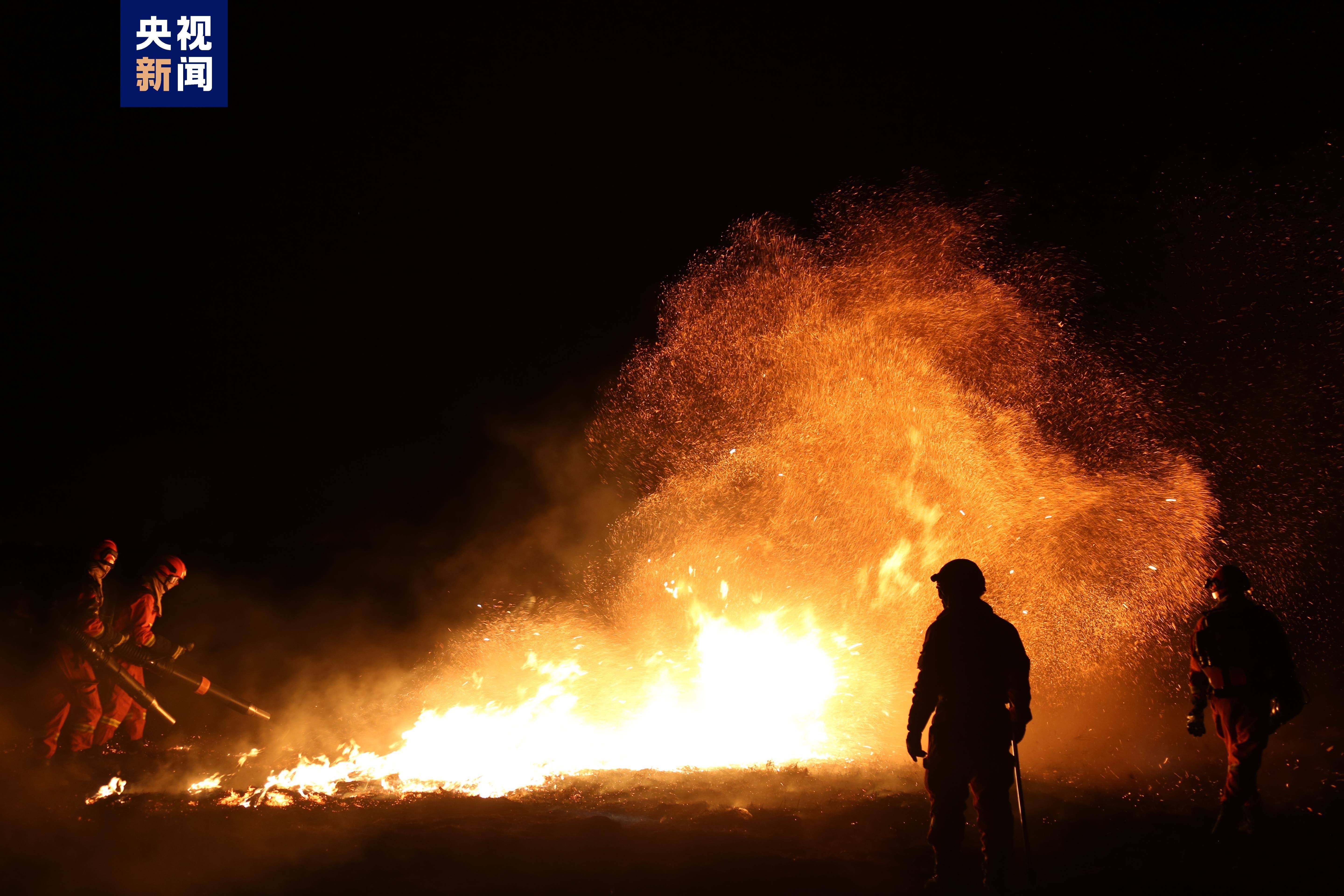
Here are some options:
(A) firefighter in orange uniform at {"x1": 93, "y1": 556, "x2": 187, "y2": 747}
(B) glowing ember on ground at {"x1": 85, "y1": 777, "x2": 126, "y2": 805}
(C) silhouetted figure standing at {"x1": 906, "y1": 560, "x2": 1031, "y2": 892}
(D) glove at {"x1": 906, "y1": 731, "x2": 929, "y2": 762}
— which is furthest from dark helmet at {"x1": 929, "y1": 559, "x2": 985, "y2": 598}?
(A) firefighter in orange uniform at {"x1": 93, "y1": 556, "x2": 187, "y2": 747}

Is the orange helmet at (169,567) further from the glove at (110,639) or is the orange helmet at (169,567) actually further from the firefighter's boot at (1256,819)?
the firefighter's boot at (1256,819)

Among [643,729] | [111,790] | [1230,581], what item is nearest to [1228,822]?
[1230,581]

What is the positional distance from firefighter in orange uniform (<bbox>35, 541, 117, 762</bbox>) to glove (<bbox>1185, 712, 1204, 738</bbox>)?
33.5 ft

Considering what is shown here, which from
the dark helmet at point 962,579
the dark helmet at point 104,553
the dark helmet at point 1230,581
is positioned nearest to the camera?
the dark helmet at point 962,579

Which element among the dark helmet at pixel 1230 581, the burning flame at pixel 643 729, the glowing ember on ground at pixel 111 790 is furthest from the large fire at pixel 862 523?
the dark helmet at pixel 1230 581

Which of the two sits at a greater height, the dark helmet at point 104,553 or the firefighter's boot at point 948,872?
the dark helmet at point 104,553

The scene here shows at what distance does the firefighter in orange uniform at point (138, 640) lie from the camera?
7512mm

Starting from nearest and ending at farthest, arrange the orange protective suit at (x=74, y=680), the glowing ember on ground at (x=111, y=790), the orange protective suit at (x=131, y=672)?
1. the glowing ember on ground at (x=111, y=790)
2. the orange protective suit at (x=74, y=680)
3. the orange protective suit at (x=131, y=672)

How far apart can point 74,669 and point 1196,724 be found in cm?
1048

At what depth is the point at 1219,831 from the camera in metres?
4.89

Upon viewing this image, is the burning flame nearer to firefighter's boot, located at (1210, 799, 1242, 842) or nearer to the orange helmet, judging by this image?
the orange helmet

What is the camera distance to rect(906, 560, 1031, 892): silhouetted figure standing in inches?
159

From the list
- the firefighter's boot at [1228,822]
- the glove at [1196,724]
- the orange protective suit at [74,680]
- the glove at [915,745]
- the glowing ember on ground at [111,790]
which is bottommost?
the firefighter's boot at [1228,822]

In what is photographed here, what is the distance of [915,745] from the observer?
4.30 metres
